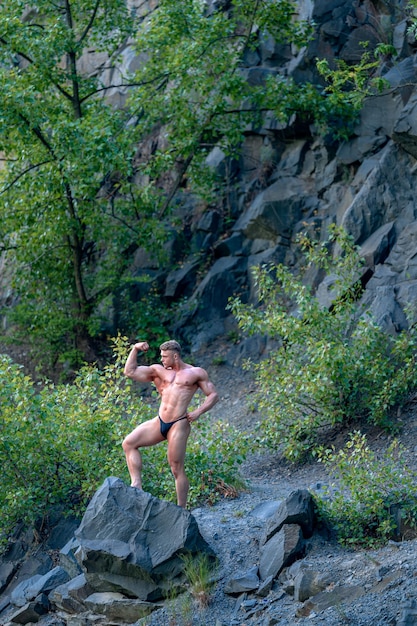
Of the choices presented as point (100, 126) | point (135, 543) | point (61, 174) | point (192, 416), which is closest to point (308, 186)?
point (100, 126)

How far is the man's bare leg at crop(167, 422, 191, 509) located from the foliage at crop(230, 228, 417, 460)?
269cm

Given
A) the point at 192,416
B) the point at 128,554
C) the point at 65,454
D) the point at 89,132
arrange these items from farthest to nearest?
1. the point at 89,132
2. the point at 65,454
3. the point at 192,416
4. the point at 128,554

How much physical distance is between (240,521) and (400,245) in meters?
6.08

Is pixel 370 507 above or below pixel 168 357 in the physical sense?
below

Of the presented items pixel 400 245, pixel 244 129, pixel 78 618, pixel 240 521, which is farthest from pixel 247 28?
pixel 78 618

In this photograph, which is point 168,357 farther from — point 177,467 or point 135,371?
point 177,467

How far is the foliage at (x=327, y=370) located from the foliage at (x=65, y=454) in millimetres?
1337

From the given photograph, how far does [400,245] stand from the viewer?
13.7 metres

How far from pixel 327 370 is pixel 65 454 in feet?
11.0

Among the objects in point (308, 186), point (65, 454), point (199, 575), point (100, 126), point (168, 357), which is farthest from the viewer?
point (308, 186)

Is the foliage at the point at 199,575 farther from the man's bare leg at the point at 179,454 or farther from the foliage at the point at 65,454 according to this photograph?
the foliage at the point at 65,454

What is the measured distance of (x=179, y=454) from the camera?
8906 mm

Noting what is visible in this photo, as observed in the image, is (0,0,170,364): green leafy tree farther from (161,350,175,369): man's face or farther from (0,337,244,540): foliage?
(161,350,175,369): man's face

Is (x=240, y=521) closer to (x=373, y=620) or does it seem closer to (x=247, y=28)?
(x=373, y=620)
